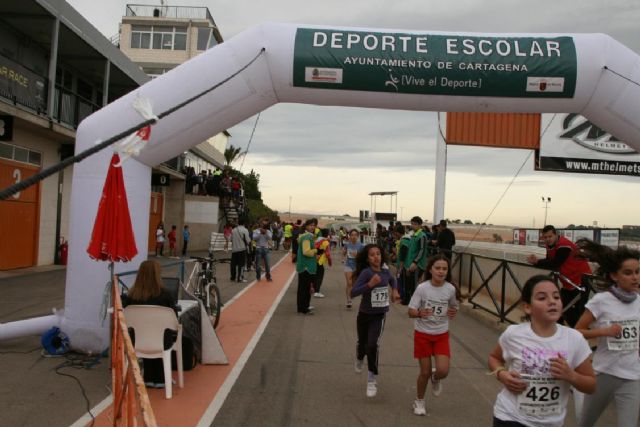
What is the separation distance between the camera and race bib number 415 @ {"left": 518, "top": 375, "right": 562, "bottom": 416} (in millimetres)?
2908

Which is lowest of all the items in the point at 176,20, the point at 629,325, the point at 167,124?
the point at 629,325

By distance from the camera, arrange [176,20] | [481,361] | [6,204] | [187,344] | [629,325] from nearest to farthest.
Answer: [629,325], [187,344], [481,361], [6,204], [176,20]

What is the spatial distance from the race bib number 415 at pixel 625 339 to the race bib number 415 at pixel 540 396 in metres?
1.34

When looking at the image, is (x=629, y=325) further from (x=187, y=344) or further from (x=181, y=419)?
(x=187, y=344)

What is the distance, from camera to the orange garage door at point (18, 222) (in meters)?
16.0

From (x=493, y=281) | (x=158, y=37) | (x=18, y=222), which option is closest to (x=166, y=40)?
(x=158, y=37)

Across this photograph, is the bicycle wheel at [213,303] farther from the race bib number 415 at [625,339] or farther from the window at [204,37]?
the window at [204,37]

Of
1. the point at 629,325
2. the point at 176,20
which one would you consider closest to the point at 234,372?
the point at 629,325

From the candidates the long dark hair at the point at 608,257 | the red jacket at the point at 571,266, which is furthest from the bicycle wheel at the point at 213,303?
the long dark hair at the point at 608,257

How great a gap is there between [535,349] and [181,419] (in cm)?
336

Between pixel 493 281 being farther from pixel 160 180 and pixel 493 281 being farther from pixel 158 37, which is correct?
pixel 158 37

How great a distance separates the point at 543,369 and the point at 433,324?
2.62m

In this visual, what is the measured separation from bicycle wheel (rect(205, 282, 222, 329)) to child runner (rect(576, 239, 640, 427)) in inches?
240

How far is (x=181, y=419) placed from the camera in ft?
16.3
